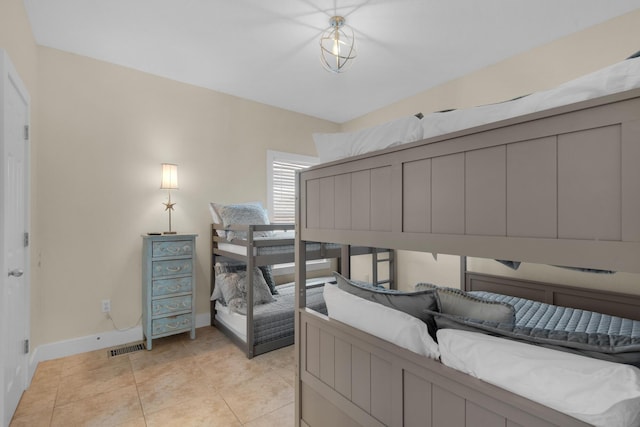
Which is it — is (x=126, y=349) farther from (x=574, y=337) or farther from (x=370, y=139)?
(x=574, y=337)

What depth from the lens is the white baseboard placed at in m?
2.53

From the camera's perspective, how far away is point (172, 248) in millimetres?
2906

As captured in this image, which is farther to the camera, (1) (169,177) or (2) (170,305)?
(1) (169,177)

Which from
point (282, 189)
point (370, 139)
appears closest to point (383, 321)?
point (370, 139)

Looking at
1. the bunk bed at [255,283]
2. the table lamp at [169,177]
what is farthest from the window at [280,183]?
the table lamp at [169,177]

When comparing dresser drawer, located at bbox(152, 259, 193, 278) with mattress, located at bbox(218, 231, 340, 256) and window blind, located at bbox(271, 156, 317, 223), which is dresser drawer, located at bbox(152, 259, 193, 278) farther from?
window blind, located at bbox(271, 156, 317, 223)

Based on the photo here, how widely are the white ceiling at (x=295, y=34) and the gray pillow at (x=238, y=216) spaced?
1382mm

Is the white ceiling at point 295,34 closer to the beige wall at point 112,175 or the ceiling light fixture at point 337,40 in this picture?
the ceiling light fixture at point 337,40

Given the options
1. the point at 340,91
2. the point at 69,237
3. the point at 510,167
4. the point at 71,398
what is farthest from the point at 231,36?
the point at 71,398

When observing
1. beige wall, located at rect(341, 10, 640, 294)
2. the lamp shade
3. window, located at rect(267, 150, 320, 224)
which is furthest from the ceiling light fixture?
the lamp shade

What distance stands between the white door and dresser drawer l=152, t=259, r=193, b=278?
875 mm

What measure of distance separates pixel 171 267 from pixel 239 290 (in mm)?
683

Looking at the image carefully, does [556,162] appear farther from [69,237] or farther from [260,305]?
[69,237]

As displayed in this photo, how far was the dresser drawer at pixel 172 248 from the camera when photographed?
2.82 meters
